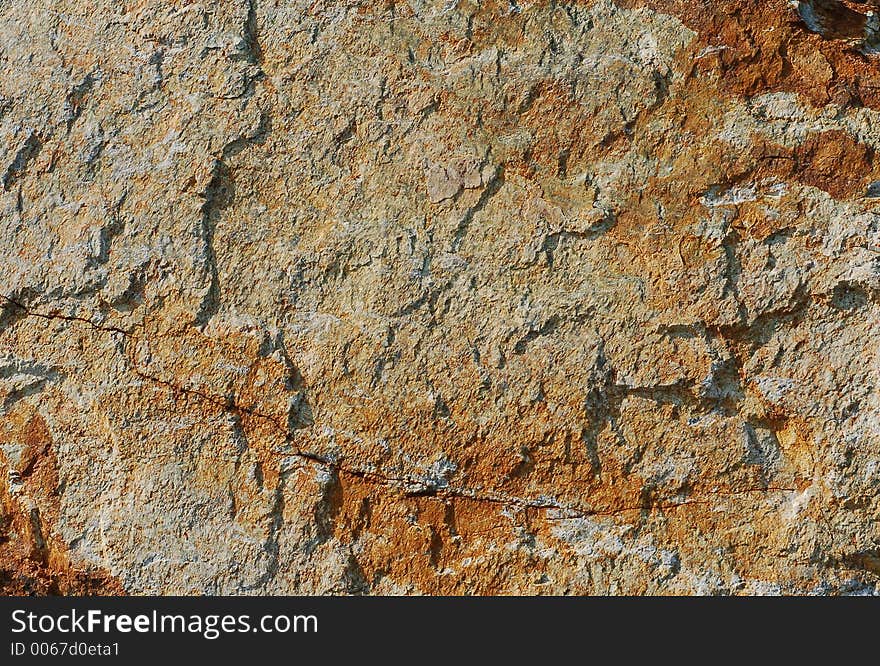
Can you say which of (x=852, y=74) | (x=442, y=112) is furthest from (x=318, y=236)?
(x=852, y=74)

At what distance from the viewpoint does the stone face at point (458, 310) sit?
161 centimetres

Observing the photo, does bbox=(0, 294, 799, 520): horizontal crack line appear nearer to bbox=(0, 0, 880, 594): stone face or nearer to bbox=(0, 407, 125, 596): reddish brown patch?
bbox=(0, 0, 880, 594): stone face

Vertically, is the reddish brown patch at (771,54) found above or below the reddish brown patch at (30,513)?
above

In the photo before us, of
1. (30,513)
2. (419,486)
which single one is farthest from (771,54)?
(30,513)

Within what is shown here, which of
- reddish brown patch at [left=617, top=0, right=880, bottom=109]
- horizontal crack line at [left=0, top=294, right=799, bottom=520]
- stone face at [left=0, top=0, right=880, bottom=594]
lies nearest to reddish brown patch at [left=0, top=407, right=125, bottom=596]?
stone face at [left=0, top=0, right=880, bottom=594]

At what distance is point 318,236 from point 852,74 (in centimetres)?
102

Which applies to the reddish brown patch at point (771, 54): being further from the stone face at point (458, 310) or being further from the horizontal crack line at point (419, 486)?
the horizontal crack line at point (419, 486)

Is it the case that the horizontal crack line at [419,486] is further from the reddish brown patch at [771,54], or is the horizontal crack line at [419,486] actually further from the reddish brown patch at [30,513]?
the reddish brown patch at [771,54]

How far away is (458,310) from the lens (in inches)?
65.4

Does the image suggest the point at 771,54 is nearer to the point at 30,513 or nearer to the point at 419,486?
the point at 419,486

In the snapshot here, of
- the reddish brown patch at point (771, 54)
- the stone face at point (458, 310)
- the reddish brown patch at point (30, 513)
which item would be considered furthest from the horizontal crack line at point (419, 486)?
the reddish brown patch at point (771, 54)

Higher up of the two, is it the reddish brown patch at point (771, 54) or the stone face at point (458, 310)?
the reddish brown patch at point (771, 54)

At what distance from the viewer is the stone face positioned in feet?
5.28

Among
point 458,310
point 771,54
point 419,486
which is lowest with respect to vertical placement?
point 419,486
